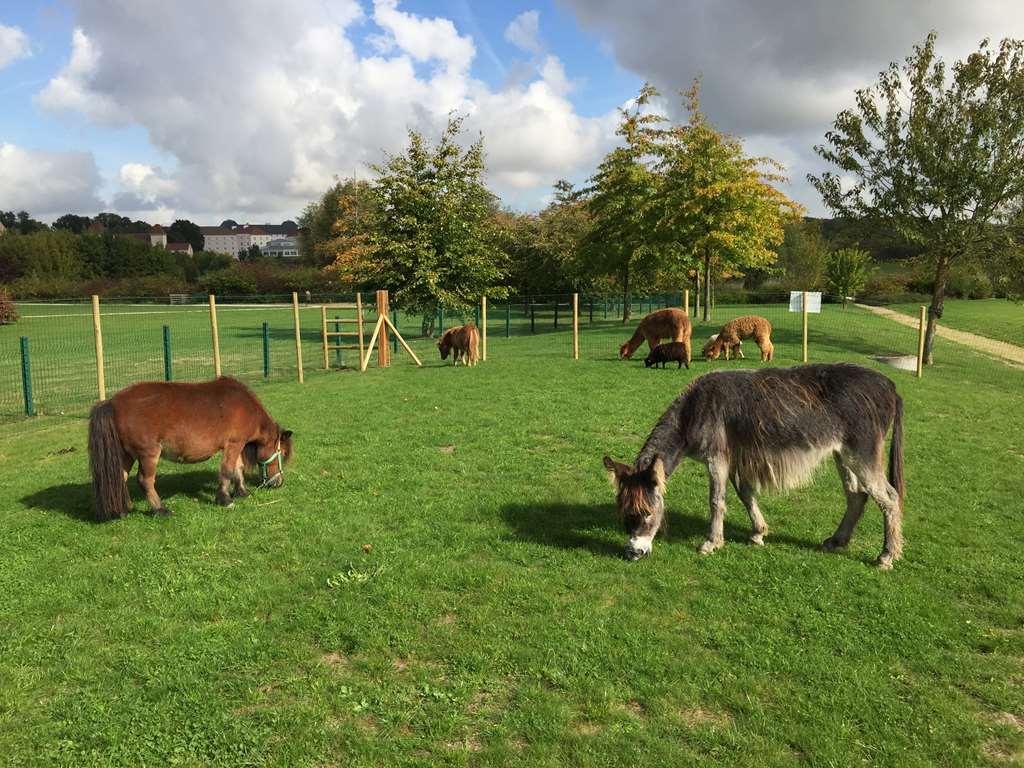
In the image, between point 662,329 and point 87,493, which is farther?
point 662,329

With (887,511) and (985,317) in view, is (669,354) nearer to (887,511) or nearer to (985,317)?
(887,511)

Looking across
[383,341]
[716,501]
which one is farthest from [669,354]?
[716,501]

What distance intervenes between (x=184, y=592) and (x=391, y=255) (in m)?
22.1

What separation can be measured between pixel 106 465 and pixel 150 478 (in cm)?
39

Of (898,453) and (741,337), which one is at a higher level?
(741,337)

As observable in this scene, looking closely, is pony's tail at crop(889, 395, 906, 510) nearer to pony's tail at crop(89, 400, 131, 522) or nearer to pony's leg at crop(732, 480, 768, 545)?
pony's leg at crop(732, 480, 768, 545)

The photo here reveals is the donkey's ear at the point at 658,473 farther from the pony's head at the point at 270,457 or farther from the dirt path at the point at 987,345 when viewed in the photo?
the dirt path at the point at 987,345

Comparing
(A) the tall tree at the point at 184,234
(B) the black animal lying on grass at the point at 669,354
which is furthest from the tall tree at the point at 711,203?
(A) the tall tree at the point at 184,234

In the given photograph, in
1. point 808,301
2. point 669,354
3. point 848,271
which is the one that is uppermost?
point 848,271

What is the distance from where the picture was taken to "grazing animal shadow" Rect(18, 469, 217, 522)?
641 cm

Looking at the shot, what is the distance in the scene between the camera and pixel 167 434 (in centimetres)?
595

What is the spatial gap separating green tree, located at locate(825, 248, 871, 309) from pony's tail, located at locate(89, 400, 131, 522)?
4430cm

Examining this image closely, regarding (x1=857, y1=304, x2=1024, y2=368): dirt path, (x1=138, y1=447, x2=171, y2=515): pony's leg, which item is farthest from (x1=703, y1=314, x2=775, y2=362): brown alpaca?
(x1=138, y1=447, x2=171, y2=515): pony's leg

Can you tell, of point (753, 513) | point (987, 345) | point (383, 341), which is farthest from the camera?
point (987, 345)
